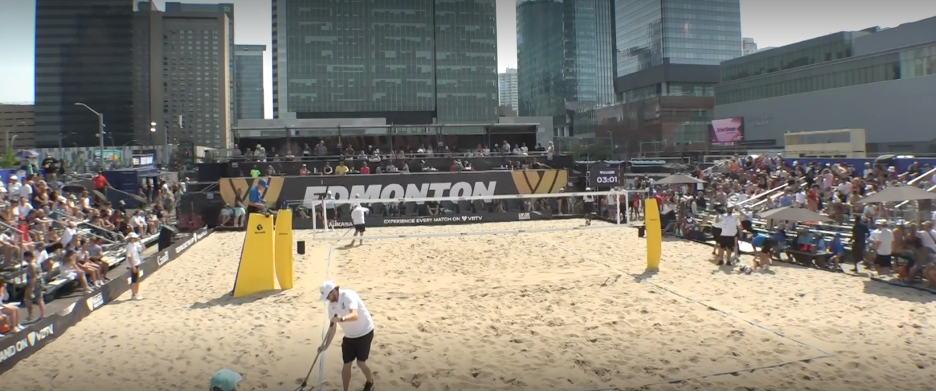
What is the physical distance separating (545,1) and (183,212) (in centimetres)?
13368

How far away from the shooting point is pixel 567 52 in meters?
146

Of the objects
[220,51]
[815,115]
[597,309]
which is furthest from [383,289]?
[220,51]

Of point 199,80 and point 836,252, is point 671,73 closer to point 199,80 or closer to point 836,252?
point 836,252

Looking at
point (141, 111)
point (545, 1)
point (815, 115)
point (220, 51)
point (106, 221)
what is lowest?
point (106, 221)

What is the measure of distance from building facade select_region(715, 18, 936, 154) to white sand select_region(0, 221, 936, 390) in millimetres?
38759

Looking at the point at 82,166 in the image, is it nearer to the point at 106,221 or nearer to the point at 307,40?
the point at 106,221

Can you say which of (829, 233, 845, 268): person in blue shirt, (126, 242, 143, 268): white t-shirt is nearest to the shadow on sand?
(126, 242, 143, 268): white t-shirt

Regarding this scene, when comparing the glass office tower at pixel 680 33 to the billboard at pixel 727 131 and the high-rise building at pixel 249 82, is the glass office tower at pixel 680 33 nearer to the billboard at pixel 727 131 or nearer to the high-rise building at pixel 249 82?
the billboard at pixel 727 131

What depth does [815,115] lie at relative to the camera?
5416 cm

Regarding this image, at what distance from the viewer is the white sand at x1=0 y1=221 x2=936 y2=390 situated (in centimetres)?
650

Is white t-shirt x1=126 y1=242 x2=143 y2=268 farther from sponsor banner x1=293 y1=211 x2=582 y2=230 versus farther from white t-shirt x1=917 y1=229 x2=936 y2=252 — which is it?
white t-shirt x1=917 y1=229 x2=936 y2=252

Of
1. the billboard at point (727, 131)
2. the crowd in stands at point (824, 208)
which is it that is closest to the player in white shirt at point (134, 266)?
the crowd in stands at point (824, 208)

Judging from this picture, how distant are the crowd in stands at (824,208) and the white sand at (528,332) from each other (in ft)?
3.22

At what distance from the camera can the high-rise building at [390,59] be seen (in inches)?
2719
